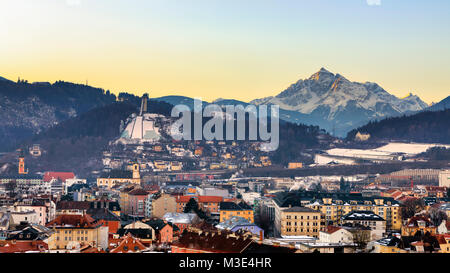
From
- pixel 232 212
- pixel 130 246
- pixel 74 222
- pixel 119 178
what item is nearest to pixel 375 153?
pixel 119 178

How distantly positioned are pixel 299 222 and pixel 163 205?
856cm

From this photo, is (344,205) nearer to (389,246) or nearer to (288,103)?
(389,246)

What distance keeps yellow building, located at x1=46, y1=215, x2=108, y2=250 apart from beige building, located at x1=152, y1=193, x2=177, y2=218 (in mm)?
10577

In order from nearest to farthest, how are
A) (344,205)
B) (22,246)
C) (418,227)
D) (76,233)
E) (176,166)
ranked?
(22,246), (76,233), (418,227), (344,205), (176,166)

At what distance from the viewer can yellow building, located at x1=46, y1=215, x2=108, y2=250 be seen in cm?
2008

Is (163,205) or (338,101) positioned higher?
(338,101)

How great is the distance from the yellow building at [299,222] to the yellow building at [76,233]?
5901 millimetres

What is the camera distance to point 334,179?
5981 cm

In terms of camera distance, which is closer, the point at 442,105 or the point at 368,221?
the point at 368,221

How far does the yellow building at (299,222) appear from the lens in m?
25.8

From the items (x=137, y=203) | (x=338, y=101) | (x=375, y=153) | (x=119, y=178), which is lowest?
(x=137, y=203)

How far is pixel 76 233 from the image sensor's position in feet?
70.0

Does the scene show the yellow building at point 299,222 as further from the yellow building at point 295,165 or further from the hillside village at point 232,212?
the yellow building at point 295,165
